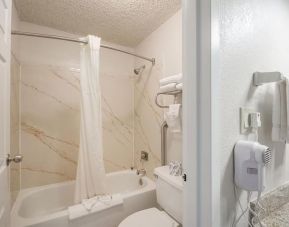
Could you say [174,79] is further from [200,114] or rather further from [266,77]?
[200,114]

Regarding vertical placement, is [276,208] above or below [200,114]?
below

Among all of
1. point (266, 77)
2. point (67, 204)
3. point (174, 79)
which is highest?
point (174, 79)

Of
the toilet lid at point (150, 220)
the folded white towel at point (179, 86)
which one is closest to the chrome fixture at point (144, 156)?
the toilet lid at point (150, 220)

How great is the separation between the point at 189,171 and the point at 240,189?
31cm

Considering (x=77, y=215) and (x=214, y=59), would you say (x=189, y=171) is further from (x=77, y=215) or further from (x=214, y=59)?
(x=77, y=215)

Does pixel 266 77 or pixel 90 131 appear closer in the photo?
pixel 266 77

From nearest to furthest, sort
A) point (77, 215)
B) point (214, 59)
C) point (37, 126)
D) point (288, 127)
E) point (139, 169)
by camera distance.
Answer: point (214, 59), point (288, 127), point (77, 215), point (37, 126), point (139, 169)

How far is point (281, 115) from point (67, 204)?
2.29 metres

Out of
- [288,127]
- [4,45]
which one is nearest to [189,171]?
[288,127]

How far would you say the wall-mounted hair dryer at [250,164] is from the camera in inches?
29.6

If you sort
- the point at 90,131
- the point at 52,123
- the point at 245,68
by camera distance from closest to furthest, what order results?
1. the point at 245,68
2. the point at 90,131
3. the point at 52,123

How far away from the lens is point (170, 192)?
1.45 meters

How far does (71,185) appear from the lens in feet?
7.08

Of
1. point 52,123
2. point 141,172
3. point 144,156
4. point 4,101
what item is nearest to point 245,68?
point 4,101
